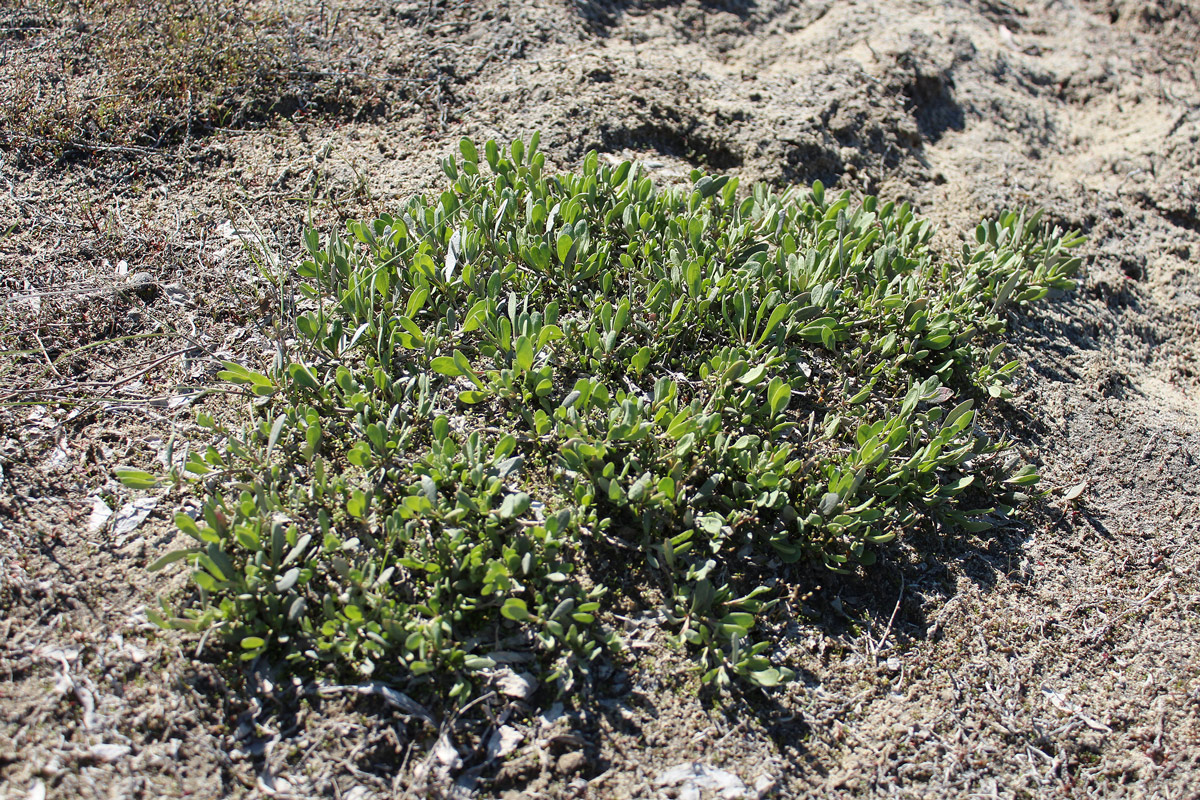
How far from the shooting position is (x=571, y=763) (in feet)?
7.06

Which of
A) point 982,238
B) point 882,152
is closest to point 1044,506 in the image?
point 982,238

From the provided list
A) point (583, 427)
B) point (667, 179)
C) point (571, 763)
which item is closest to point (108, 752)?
point (571, 763)

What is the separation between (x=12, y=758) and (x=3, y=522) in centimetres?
75

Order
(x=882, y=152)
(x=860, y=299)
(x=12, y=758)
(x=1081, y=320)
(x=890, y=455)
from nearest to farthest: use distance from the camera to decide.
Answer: (x=12, y=758) → (x=890, y=455) → (x=860, y=299) → (x=1081, y=320) → (x=882, y=152)

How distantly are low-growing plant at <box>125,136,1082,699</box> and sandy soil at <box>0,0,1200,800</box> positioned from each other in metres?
0.16

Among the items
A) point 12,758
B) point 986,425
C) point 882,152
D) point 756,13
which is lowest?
point 12,758

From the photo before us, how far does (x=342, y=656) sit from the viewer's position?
2242mm

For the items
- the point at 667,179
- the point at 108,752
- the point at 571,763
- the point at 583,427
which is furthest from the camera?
the point at 667,179

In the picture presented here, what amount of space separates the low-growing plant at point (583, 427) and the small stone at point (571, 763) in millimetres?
188

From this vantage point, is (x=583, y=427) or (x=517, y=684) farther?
(x=583, y=427)

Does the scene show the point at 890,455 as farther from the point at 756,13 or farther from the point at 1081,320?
the point at 756,13

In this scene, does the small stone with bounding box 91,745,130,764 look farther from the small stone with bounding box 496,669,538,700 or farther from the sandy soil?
the small stone with bounding box 496,669,538,700

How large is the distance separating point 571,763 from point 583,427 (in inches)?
39.1

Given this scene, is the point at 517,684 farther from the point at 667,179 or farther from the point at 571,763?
the point at 667,179
